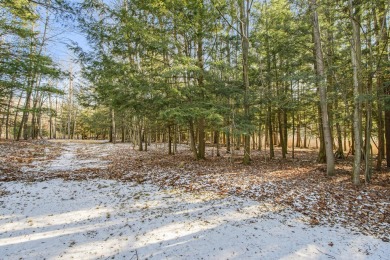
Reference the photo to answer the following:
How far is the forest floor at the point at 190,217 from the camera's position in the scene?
386 centimetres

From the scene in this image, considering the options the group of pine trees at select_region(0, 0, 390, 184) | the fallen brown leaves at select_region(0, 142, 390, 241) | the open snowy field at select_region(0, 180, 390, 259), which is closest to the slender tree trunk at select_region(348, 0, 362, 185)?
the group of pine trees at select_region(0, 0, 390, 184)

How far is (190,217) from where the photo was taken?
5.03m

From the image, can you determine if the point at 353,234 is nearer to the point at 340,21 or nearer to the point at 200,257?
the point at 200,257

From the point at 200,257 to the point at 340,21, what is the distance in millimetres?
10269

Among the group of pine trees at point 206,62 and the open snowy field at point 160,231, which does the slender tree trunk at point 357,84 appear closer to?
the group of pine trees at point 206,62

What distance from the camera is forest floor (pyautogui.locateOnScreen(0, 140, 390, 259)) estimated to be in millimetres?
3861

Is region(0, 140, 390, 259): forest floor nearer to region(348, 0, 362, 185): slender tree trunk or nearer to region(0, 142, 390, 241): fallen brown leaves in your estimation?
region(0, 142, 390, 241): fallen brown leaves

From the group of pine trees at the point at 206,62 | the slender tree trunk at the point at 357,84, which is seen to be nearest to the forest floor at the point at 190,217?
the slender tree trunk at the point at 357,84

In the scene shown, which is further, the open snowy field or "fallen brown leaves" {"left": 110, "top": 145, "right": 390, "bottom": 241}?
"fallen brown leaves" {"left": 110, "top": 145, "right": 390, "bottom": 241}

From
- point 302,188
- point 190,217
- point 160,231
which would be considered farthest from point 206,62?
point 160,231

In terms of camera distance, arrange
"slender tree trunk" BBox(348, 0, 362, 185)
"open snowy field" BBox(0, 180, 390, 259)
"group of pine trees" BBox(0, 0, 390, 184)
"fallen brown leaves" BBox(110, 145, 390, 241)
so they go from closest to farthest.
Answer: "open snowy field" BBox(0, 180, 390, 259) → "fallen brown leaves" BBox(110, 145, 390, 241) → "slender tree trunk" BBox(348, 0, 362, 185) → "group of pine trees" BBox(0, 0, 390, 184)

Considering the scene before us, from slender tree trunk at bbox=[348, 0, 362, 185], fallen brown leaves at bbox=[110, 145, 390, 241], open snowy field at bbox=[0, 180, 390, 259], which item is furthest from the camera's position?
slender tree trunk at bbox=[348, 0, 362, 185]

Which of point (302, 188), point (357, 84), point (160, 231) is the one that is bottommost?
point (160, 231)

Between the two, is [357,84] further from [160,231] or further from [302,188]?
[160,231]
